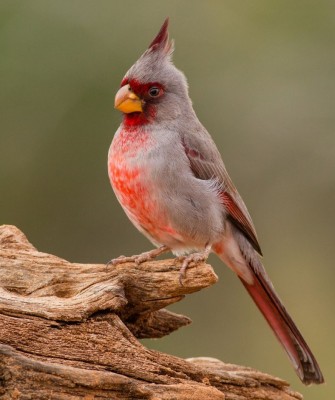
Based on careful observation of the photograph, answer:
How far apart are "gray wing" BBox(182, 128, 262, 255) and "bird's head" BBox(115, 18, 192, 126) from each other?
0.56ft

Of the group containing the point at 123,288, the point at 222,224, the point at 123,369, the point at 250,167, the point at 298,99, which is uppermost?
the point at 298,99

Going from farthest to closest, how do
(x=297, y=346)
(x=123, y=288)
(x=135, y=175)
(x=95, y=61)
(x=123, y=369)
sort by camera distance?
(x=95, y=61), (x=297, y=346), (x=135, y=175), (x=123, y=288), (x=123, y=369)

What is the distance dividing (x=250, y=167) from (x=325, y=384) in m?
1.50

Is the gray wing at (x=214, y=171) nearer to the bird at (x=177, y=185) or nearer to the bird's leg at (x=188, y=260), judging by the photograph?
the bird at (x=177, y=185)

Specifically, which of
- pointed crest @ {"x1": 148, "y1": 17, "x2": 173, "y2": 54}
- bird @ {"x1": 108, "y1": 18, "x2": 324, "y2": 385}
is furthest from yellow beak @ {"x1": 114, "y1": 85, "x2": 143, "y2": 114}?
pointed crest @ {"x1": 148, "y1": 17, "x2": 173, "y2": 54}

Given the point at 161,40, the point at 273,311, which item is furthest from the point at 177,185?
the point at 273,311

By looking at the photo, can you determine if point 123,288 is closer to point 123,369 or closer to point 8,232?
point 123,369

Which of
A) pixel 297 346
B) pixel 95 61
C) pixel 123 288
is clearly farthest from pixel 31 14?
pixel 297 346

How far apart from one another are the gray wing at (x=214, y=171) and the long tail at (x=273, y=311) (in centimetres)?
12

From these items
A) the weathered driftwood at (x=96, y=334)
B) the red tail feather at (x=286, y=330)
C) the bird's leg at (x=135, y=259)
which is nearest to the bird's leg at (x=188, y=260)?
the weathered driftwood at (x=96, y=334)

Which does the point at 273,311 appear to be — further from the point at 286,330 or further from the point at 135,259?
the point at 135,259

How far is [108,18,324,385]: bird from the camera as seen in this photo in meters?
4.54

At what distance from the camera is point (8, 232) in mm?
4574

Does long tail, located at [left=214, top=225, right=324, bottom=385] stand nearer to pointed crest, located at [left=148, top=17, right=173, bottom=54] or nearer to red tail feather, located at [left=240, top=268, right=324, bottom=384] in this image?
red tail feather, located at [left=240, top=268, right=324, bottom=384]
